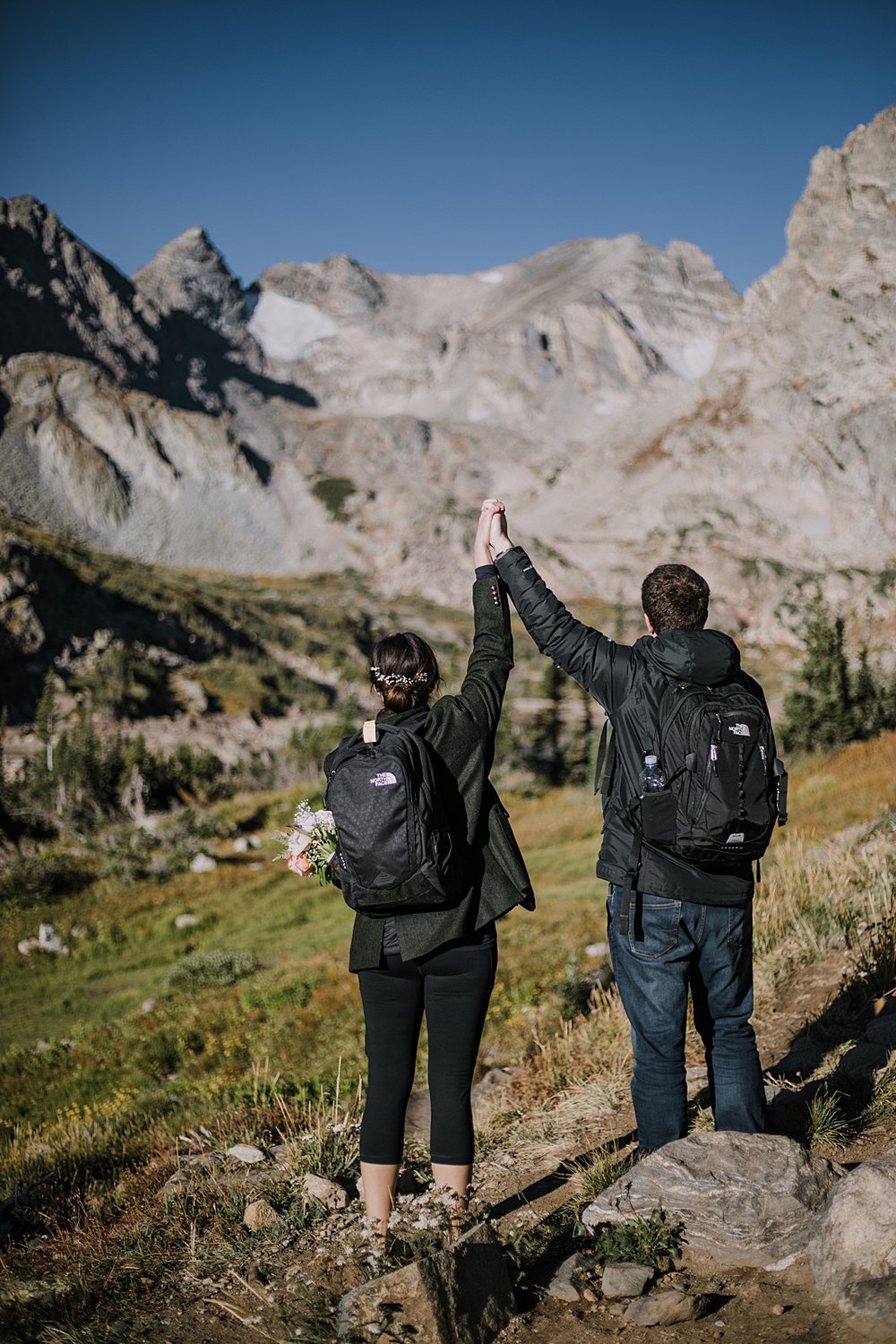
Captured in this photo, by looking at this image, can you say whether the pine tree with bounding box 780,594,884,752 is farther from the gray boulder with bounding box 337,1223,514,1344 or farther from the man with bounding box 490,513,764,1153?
the gray boulder with bounding box 337,1223,514,1344

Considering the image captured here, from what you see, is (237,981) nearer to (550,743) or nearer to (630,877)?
(630,877)

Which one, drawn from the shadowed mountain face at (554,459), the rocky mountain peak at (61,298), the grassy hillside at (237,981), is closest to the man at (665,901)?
the grassy hillside at (237,981)

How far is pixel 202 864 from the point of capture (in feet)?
A: 60.1

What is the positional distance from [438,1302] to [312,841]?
161 centimetres

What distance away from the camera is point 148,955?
555 inches

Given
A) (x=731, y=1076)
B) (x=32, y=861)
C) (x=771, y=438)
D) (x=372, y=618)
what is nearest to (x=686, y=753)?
(x=731, y=1076)

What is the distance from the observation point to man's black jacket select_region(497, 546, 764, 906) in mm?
3393

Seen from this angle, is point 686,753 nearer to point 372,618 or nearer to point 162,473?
point 372,618

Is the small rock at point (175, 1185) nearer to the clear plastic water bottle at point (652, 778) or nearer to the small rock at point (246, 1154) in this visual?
the small rock at point (246, 1154)

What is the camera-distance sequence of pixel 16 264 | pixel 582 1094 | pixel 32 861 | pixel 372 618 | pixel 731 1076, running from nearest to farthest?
pixel 731 1076
pixel 582 1094
pixel 32 861
pixel 372 618
pixel 16 264

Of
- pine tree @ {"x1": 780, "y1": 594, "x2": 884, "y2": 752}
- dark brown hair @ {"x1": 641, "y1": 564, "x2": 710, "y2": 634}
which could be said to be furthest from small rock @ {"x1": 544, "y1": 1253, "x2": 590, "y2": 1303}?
pine tree @ {"x1": 780, "y1": 594, "x2": 884, "y2": 752}

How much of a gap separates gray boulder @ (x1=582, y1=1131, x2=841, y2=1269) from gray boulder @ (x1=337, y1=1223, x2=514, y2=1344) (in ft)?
1.82

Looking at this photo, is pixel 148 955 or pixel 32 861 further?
pixel 32 861

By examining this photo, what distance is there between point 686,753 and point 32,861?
1766 centimetres
